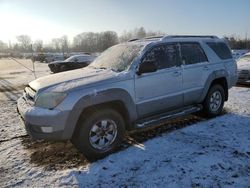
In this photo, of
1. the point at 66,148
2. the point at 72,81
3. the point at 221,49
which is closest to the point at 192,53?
the point at 221,49

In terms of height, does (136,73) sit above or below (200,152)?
above

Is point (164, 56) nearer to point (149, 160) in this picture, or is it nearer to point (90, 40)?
point (149, 160)

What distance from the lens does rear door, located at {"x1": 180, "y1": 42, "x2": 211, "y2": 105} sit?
18.8 feet

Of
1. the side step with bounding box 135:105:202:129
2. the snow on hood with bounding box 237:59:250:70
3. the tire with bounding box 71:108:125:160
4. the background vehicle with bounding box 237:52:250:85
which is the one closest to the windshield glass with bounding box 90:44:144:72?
the tire with bounding box 71:108:125:160

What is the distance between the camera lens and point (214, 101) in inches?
264

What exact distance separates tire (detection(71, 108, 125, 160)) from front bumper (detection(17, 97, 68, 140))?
34 centimetres

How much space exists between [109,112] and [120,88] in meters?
0.44

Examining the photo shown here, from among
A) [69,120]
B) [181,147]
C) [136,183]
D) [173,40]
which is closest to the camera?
[136,183]

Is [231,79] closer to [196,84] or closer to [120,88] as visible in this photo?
[196,84]

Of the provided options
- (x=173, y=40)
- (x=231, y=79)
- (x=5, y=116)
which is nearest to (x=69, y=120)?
(x=173, y=40)

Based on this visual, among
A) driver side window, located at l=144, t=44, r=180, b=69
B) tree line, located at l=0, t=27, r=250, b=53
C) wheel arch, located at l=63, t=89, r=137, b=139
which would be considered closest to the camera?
wheel arch, located at l=63, t=89, r=137, b=139

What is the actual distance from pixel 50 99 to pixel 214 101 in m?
4.19

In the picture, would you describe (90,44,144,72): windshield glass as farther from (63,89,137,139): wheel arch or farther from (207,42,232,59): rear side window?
(207,42,232,59): rear side window

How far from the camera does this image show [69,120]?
414 centimetres
